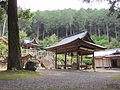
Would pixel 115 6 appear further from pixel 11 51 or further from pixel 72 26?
pixel 72 26

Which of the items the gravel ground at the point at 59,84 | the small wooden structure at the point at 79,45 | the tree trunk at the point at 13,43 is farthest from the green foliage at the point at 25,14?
the gravel ground at the point at 59,84

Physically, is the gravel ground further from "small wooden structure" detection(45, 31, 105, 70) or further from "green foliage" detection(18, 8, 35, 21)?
"small wooden structure" detection(45, 31, 105, 70)

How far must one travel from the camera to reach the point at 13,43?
680cm

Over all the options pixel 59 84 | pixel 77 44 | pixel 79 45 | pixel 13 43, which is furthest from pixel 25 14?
pixel 59 84

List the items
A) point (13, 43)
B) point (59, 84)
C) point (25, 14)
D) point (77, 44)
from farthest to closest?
point (77, 44), point (25, 14), point (13, 43), point (59, 84)

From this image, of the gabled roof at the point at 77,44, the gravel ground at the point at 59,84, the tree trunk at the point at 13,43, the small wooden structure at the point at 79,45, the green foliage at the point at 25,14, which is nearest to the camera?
the gravel ground at the point at 59,84

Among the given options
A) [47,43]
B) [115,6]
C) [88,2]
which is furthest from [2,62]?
[47,43]

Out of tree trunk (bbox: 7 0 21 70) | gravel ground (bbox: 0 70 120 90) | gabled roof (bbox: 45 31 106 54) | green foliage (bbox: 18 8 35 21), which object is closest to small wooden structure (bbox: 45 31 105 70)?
gabled roof (bbox: 45 31 106 54)

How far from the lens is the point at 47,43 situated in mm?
35312

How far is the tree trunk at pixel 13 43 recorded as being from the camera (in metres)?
6.54

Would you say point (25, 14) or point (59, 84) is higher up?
point (25, 14)

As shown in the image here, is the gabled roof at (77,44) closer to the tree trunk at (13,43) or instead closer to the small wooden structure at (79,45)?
the small wooden structure at (79,45)

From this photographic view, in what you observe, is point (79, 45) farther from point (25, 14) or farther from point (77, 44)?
point (25, 14)

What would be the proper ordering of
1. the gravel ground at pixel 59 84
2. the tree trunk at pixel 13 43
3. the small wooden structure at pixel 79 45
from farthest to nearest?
the small wooden structure at pixel 79 45 < the tree trunk at pixel 13 43 < the gravel ground at pixel 59 84
